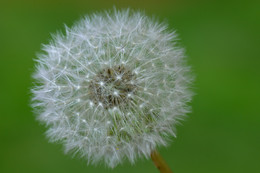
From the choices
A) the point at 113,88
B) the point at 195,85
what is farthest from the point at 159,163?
the point at 195,85

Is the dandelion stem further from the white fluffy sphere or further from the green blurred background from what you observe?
the green blurred background

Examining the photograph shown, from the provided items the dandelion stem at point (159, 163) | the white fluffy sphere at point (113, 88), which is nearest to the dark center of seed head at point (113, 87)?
the white fluffy sphere at point (113, 88)

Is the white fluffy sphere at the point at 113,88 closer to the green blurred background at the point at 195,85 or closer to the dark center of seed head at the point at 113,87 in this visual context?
the dark center of seed head at the point at 113,87

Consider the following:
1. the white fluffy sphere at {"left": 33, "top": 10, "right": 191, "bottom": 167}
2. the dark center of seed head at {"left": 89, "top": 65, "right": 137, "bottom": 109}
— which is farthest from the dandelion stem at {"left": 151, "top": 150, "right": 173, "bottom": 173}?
the dark center of seed head at {"left": 89, "top": 65, "right": 137, "bottom": 109}

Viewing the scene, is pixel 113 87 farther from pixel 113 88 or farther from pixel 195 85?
pixel 195 85

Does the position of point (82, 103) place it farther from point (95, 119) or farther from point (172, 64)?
point (172, 64)

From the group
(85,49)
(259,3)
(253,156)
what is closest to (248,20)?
(259,3)
